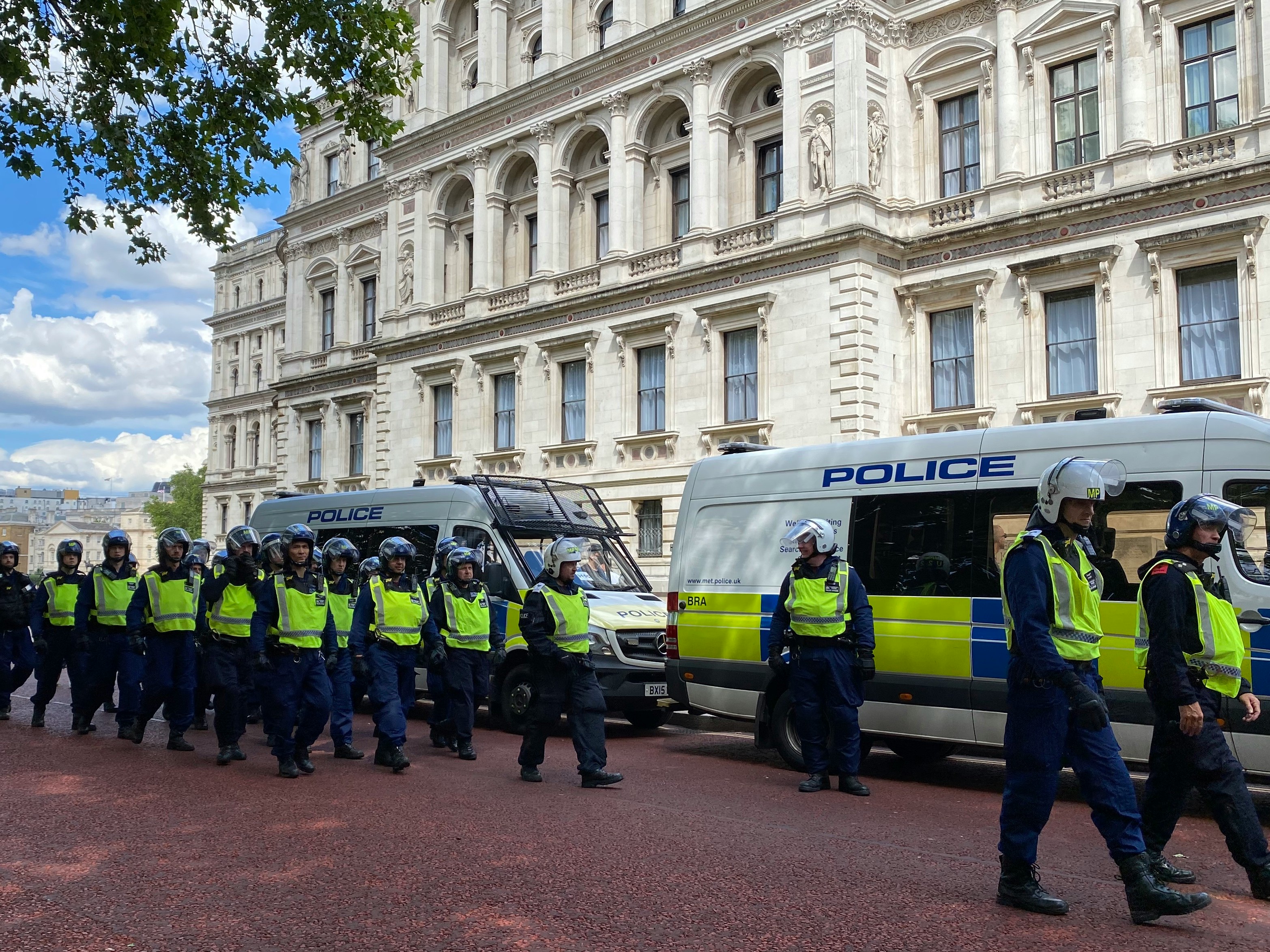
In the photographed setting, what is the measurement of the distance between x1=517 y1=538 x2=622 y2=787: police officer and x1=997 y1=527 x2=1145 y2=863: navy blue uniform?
4.24 meters

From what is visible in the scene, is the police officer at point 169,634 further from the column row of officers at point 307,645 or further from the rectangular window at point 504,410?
the rectangular window at point 504,410

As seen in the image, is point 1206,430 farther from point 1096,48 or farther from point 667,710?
point 1096,48

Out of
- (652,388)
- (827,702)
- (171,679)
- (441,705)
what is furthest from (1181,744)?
(652,388)

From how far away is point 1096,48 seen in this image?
2272cm

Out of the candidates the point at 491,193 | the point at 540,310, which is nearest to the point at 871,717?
the point at 540,310

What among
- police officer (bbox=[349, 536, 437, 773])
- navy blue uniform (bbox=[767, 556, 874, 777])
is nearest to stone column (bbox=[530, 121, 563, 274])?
police officer (bbox=[349, 536, 437, 773])

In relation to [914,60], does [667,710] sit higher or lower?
lower

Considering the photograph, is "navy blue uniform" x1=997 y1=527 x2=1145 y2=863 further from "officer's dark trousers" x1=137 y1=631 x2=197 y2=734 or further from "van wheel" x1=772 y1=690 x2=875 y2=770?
"officer's dark trousers" x1=137 y1=631 x2=197 y2=734

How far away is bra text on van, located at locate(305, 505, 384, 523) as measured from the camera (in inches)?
626

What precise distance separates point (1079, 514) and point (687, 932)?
8.78 ft

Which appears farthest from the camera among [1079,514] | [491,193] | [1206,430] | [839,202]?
[491,193]

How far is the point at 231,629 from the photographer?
35.3 feet

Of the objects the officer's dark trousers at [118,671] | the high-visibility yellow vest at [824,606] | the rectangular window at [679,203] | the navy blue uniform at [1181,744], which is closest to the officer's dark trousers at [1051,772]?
the navy blue uniform at [1181,744]

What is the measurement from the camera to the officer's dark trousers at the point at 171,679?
11.1 meters
